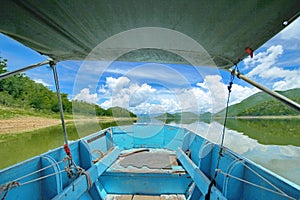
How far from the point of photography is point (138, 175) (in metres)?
2.03

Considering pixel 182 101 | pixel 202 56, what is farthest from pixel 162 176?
pixel 202 56

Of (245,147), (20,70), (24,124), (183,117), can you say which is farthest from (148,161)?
(24,124)

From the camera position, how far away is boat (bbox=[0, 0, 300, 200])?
73cm

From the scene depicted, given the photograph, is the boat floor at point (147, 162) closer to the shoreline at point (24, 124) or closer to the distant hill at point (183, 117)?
the distant hill at point (183, 117)

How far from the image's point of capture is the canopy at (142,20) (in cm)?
69

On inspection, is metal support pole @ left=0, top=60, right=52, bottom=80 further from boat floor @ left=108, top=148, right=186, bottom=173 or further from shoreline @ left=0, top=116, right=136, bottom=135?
shoreline @ left=0, top=116, right=136, bottom=135

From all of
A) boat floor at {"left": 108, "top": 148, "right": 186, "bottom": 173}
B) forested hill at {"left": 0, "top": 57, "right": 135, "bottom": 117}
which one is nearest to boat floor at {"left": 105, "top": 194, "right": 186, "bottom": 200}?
boat floor at {"left": 108, "top": 148, "right": 186, "bottom": 173}

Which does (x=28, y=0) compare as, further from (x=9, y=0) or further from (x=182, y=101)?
(x=182, y=101)

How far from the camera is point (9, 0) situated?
64cm

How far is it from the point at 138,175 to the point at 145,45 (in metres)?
1.58

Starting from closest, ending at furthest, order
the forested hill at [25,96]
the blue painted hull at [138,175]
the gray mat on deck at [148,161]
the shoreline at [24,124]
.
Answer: the blue painted hull at [138,175], the gray mat on deck at [148,161], the shoreline at [24,124], the forested hill at [25,96]

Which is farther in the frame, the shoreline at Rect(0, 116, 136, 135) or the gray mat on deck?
the shoreline at Rect(0, 116, 136, 135)

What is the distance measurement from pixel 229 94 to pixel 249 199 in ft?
2.72

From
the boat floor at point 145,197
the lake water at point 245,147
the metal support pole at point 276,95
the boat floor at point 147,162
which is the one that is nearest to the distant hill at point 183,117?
the boat floor at point 147,162
